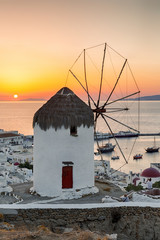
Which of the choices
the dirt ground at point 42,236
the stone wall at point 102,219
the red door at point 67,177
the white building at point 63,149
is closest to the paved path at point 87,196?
the white building at point 63,149

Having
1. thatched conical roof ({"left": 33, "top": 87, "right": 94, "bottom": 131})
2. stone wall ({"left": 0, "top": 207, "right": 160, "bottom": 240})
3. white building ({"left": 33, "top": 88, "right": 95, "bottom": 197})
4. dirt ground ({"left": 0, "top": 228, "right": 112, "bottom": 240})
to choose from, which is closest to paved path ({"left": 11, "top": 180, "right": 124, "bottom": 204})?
white building ({"left": 33, "top": 88, "right": 95, "bottom": 197})

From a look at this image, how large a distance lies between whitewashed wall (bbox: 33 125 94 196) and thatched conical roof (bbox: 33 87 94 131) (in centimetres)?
25

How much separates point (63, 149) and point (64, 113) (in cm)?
144

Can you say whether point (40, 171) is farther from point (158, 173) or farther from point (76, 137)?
point (158, 173)

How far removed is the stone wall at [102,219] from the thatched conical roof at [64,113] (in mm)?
3798

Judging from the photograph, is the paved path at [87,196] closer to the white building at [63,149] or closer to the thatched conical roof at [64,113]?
the white building at [63,149]

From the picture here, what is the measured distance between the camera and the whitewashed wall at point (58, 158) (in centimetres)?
1275

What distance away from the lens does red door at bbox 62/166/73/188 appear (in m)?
12.7

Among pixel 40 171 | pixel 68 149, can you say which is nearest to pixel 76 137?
pixel 68 149

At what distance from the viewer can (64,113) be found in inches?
505

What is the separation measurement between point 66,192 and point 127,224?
320cm

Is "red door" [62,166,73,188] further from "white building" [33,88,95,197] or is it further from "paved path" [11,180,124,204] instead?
"paved path" [11,180,124,204]

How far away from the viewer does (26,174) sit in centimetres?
3027

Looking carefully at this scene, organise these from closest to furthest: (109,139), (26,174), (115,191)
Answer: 1. (115,191)
2. (26,174)
3. (109,139)
